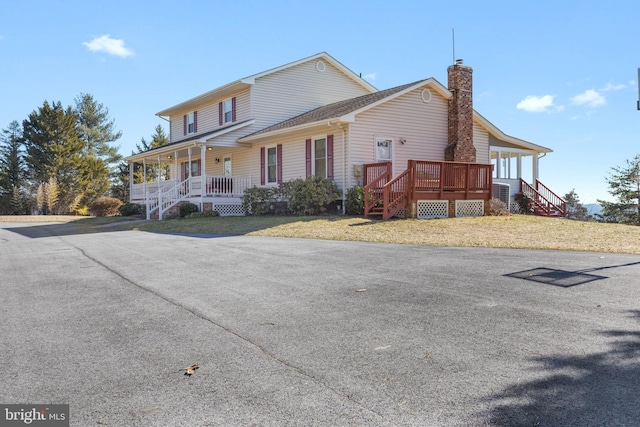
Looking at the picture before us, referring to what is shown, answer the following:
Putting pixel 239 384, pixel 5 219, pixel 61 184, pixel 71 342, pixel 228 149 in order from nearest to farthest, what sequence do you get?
pixel 239 384 → pixel 71 342 → pixel 228 149 → pixel 5 219 → pixel 61 184

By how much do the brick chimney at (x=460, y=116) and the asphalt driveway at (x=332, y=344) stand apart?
12774 mm

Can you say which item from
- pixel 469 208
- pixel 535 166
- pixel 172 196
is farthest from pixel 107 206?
pixel 535 166

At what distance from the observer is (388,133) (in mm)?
18516

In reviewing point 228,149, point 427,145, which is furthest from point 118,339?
point 228,149

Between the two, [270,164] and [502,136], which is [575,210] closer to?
A: [502,136]

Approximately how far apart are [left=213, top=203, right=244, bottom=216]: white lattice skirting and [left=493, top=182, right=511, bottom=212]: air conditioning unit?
38.4 feet

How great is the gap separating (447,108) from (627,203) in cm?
2400

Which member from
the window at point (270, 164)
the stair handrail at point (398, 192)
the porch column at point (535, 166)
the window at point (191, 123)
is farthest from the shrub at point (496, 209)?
the window at point (191, 123)

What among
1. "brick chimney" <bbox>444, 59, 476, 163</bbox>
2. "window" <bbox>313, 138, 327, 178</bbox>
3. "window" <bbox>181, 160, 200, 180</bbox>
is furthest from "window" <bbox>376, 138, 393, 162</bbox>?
"window" <bbox>181, 160, 200, 180</bbox>

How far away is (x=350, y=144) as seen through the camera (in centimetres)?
1752

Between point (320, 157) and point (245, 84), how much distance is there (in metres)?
6.16

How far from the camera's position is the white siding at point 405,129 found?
17.9m

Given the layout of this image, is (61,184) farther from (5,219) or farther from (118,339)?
(118,339)

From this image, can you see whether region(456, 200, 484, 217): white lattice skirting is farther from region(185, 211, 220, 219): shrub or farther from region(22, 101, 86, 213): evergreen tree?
A: region(22, 101, 86, 213): evergreen tree
